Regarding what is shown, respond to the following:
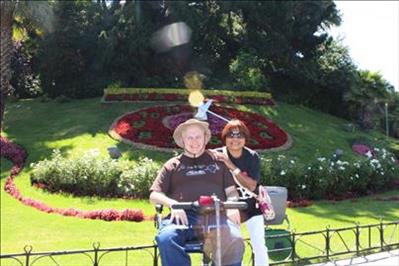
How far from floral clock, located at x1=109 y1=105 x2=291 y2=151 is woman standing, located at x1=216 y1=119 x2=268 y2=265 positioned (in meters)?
12.6

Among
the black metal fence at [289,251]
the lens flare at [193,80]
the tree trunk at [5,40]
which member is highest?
the lens flare at [193,80]

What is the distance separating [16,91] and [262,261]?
26432mm

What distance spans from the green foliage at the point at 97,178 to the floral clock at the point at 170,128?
14.0ft

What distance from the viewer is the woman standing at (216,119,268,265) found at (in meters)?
4.84

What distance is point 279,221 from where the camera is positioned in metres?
8.91

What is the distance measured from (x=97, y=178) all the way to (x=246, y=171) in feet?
29.2

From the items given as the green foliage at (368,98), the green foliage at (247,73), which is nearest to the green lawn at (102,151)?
the green foliage at (368,98)

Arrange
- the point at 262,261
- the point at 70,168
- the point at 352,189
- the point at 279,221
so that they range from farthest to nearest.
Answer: the point at 352,189 → the point at 70,168 → the point at 279,221 → the point at 262,261

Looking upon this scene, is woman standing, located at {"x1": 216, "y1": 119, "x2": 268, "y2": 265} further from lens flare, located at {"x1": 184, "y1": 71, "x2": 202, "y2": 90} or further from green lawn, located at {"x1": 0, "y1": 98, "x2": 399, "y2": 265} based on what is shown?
lens flare, located at {"x1": 184, "y1": 71, "x2": 202, "y2": 90}

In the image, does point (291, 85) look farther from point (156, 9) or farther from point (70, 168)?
point (70, 168)

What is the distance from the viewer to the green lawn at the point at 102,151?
9680 millimetres

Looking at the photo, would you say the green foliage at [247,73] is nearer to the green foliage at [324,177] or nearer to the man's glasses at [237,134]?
the green foliage at [324,177]

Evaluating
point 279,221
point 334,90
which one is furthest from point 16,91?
point 279,221

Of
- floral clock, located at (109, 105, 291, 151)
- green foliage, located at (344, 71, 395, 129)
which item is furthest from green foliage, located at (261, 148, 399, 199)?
green foliage, located at (344, 71, 395, 129)
